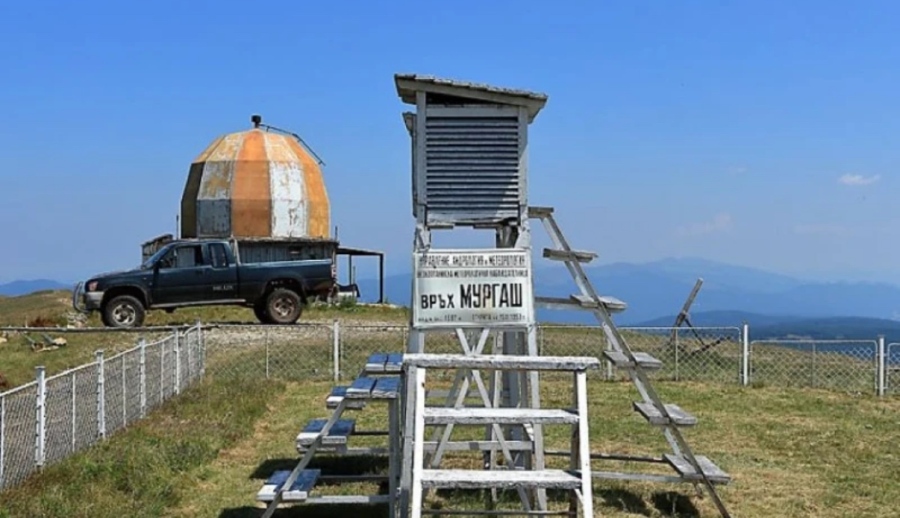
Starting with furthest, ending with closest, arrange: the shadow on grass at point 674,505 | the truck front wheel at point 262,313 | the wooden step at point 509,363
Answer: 1. the truck front wheel at point 262,313
2. the shadow on grass at point 674,505
3. the wooden step at point 509,363

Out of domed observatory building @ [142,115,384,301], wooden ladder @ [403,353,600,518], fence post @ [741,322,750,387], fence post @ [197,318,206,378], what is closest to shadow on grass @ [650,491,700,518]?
wooden ladder @ [403,353,600,518]

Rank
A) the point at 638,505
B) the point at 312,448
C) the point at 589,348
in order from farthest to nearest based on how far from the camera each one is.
A: the point at 589,348
the point at 638,505
the point at 312,448

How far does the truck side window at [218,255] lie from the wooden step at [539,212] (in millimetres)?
14881

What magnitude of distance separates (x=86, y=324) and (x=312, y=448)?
59.6ft

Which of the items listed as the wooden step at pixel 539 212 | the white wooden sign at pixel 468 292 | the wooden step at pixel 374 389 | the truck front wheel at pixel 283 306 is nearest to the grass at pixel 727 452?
the wooden step at pixel 374 389

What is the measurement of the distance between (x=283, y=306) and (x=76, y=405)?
1252 cm

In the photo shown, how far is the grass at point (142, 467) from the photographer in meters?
6.70

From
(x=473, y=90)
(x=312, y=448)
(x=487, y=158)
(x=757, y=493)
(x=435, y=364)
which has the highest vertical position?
(x=473, y=90)

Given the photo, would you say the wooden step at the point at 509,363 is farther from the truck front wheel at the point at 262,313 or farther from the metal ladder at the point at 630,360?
the truck front wheel at the point at 262,313

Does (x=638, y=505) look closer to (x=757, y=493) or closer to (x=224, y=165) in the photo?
(x=757, y=493)

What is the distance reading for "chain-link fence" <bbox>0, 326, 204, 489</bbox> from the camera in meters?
7.75

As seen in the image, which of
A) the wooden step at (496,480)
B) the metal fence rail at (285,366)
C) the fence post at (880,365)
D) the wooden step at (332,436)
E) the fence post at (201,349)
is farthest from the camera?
the fence post at (201,349)

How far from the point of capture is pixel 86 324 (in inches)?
896

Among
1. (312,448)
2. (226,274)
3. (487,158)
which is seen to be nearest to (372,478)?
(312,448)
